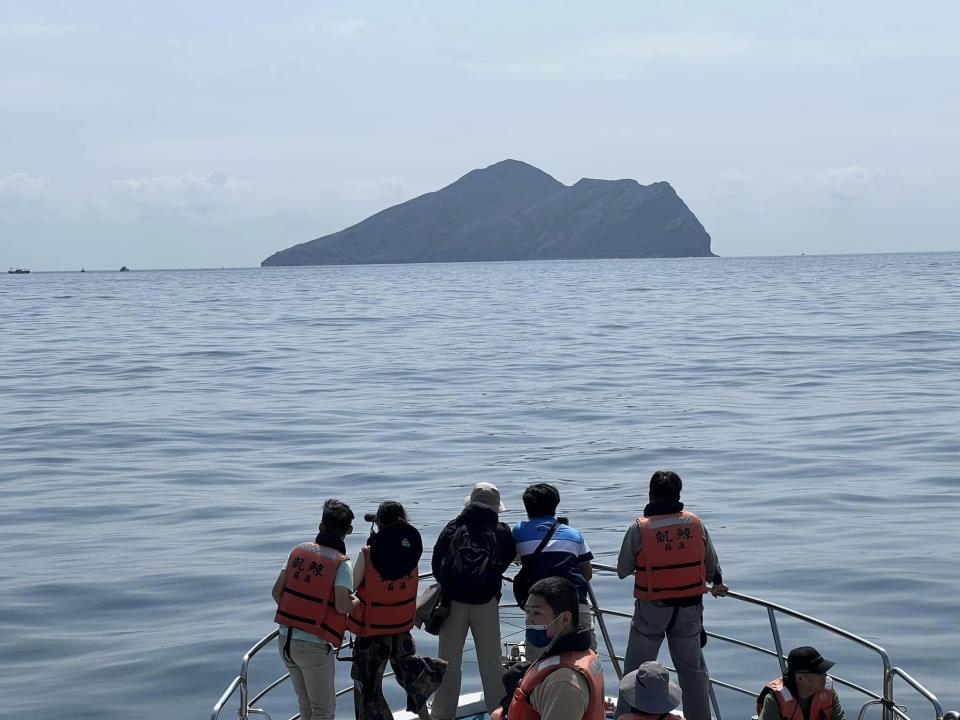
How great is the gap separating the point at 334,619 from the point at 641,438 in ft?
86.6

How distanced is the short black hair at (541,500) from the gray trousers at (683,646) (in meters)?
1.20

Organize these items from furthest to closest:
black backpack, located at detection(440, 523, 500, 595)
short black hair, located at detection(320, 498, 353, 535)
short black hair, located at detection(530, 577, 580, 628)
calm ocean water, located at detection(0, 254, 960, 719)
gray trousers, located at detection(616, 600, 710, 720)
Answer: calm ocean water, located at detection(0, 254, 960, 719)
gray trousers, located at detection(616, 600, 710, 720)
black backpack, located at detection(440, 523, 500, 595)
short black hair, located at detection(320, 498, 353, 535)
short black hair, located at detection(530, 577, 580, 628)

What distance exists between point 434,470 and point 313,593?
68.7 ft

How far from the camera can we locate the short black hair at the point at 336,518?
916 centimetres

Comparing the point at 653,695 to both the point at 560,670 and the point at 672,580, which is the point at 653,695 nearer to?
the point at 560,670

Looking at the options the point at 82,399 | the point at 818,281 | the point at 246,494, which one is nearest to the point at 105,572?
the point at 246,494

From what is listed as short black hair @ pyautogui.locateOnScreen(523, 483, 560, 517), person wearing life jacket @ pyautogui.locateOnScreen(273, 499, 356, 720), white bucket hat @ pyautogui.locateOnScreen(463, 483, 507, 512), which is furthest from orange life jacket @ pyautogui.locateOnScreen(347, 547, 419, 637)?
short black hair @ pyautogui.locateOnScreen(523, 483, 560, 517)

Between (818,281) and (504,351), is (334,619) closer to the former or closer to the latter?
(504,351)

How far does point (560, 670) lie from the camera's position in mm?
6527

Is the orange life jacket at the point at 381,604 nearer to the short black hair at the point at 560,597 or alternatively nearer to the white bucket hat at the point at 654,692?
the short black hair at the point at 560,597

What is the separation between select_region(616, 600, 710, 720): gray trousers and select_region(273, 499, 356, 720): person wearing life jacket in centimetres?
237

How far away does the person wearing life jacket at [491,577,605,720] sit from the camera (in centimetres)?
649

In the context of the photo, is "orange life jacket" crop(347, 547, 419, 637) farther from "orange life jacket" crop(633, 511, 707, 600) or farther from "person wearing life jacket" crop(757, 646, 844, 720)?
"person wearing life jacket" crop(757, 646, 844, 720)

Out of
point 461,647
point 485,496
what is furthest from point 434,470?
point 485,496
